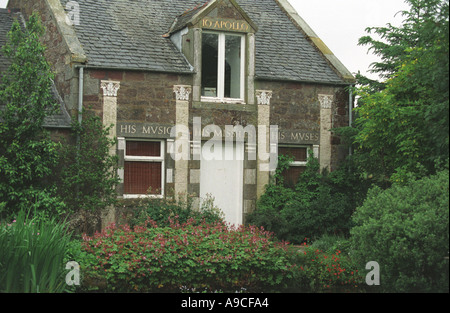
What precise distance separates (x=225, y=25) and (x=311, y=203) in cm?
493

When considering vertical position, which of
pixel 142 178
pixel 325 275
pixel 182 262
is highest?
pixel 142 178

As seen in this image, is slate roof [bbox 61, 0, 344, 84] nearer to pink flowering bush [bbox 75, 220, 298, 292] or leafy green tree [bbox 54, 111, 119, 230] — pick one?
leafy green tree [bbox 54, 111, 119, 230]

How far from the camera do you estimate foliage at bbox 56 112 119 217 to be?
46.2ft

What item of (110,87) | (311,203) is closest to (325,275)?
(311,203)

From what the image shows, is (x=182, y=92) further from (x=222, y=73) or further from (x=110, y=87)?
(x=110, y=87)

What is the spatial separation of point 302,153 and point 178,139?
12.0 ft

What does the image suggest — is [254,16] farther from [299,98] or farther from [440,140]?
[440,140]

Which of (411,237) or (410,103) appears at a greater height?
(410,103)

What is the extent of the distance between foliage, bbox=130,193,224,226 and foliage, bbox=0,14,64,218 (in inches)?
71.1

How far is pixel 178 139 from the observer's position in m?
15.6

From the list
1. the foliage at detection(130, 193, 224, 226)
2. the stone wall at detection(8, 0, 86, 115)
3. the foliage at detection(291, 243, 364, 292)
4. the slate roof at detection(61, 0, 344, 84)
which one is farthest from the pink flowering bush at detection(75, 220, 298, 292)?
the slate roof at detection(61, 0, 344, 84)

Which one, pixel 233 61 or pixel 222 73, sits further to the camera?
pixel 233 61

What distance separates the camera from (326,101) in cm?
1731
